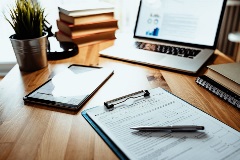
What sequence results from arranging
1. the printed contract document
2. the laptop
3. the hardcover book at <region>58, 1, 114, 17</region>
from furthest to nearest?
the hardcover book at <region>58, 1, 114, 17</region> < the laptop < the printed contract document

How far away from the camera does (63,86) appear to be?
0.70 metres

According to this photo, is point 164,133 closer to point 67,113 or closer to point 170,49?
point 67,113

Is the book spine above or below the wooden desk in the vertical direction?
above

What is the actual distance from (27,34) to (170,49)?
54 centimetres

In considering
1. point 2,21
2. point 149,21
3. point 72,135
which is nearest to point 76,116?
point 72,135

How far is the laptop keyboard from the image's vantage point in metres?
0.90

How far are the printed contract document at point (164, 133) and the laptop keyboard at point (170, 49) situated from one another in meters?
0.32

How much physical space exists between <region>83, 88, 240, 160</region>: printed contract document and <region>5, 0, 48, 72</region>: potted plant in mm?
348

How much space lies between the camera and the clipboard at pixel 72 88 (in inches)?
24.3

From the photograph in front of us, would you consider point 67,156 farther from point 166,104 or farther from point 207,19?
point 207,19

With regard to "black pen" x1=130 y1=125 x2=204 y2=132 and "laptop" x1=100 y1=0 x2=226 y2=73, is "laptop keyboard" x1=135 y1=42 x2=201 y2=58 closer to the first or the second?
"laptop" x1=100 y1=0 x2=226 y2=73

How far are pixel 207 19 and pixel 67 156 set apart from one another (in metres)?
0.77

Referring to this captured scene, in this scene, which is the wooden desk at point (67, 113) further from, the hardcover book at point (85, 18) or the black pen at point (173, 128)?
the hardcover book at point (85, 18)

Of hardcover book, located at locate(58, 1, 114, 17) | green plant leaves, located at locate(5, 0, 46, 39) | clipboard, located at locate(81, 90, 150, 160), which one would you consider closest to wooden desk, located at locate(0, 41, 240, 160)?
clipboard, located at locate(81, 90, 150, 160)
